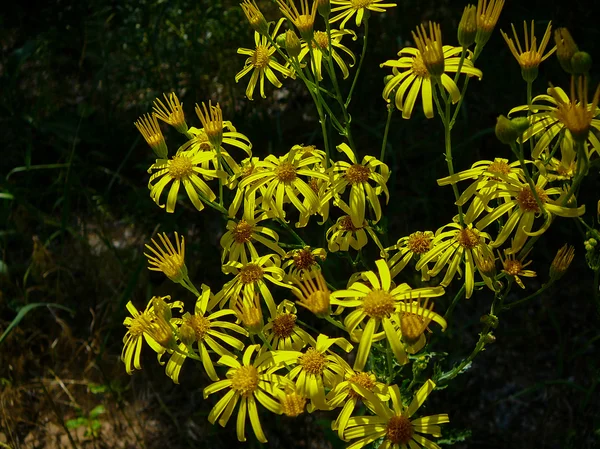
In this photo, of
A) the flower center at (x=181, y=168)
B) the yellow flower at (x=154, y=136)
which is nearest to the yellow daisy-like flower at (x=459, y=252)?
the flower center at (x=181, y=168)

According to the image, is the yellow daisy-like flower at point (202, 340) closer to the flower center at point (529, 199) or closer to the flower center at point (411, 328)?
the flower center at point (411, 328)

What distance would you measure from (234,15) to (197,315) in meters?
3.05

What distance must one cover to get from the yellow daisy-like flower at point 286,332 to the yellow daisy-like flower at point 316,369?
9cm

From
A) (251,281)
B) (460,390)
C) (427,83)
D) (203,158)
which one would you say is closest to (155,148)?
(203,158)

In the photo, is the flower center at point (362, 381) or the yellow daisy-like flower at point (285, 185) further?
the yellow daisy-like flower at point (285, 185)

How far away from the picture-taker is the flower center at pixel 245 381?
69.4 inches

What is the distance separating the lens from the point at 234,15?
14.6 ft

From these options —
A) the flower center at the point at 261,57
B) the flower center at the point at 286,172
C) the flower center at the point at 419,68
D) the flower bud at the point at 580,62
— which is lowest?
the flower center at the point at 286,172

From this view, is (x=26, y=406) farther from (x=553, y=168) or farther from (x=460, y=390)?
(x=553, y=168)

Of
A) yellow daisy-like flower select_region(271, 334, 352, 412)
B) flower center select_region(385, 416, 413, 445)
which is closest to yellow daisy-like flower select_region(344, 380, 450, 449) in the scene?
flower center select_region(385, 416, 413, 445)

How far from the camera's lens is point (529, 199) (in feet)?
5.75

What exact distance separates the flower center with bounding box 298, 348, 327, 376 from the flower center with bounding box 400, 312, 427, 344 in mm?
279

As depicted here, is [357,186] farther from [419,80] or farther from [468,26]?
[468,26]

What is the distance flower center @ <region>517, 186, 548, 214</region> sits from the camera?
175cm
